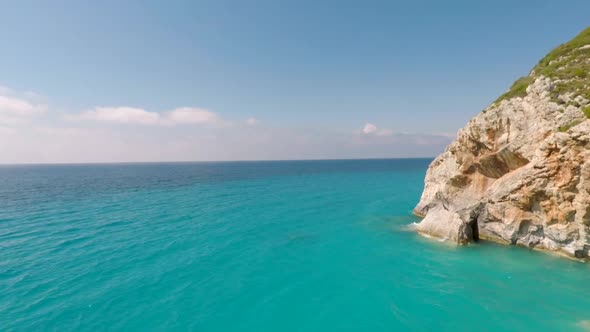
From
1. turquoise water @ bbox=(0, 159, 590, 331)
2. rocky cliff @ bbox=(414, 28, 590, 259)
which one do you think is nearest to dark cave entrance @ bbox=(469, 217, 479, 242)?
rocky cliff @ bbox=(414, 28, 590, 259)

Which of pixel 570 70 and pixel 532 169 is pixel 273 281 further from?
pixel 570 70

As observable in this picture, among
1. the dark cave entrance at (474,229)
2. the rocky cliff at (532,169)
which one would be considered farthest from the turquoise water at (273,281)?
the rocky cliff at (532,169)

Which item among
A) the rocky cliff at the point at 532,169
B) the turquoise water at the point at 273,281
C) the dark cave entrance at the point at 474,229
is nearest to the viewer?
the turquoise water at the point at 273,281

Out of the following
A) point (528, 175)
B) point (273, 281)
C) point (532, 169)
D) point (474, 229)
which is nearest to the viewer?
point (273, 281)

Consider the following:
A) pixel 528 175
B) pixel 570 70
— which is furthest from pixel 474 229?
pixel 570 70

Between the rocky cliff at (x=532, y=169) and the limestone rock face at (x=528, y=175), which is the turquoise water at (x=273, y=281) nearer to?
the limestone rock face at (x=528, y=175)

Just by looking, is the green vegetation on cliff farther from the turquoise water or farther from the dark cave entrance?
the turquoise water

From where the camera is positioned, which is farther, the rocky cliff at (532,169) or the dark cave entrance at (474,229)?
the dark cave entrance at (474,229)
